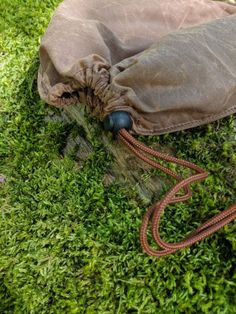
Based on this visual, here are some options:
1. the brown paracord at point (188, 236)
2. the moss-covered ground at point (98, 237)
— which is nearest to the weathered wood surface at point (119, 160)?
the moss-covered ground at point (98, 237)

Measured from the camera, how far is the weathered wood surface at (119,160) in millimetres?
1831

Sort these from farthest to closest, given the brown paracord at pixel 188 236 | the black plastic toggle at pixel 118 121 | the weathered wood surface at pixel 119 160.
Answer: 1. the weathered wood surface at pixel 119 160
2. the black plastic toggle at pixel 118 121
3. the brown paracord at pixel 188 236

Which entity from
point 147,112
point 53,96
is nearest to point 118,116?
point 147,112

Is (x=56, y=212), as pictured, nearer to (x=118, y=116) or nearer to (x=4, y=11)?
(x=118, y=116)

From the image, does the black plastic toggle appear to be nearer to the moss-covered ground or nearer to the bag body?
the bag body

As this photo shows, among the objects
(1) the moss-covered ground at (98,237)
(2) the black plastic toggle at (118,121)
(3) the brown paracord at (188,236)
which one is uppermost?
(2) the black plastic toggle at (118,121)

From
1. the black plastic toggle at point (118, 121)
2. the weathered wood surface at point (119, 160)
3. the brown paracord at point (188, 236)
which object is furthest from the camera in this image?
the weathered wood surface at point (119, 160)

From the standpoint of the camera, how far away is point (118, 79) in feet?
5.54

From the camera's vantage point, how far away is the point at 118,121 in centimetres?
166

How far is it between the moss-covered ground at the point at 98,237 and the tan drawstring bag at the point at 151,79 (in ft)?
0.37

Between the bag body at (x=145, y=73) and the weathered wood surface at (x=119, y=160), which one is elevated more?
the bag body at (x=145, y=73)

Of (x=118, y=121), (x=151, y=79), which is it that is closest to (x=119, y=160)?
(x=118, y=121)

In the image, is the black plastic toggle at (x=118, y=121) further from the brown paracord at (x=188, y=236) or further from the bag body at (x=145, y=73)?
the brown paracord at (x=188, y=236)

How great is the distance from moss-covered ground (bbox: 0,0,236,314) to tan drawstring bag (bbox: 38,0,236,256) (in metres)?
0.11
